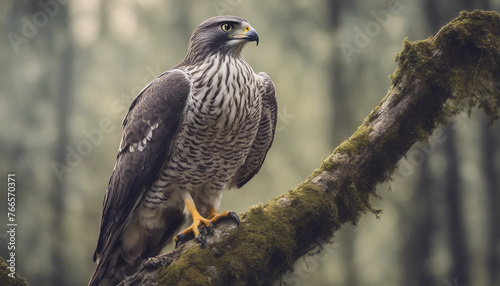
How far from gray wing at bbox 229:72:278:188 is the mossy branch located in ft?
2.61

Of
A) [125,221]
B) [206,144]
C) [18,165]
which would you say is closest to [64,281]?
[18,165]

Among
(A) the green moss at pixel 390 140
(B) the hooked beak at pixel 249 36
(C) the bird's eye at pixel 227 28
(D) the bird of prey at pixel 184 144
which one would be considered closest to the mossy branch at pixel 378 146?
(A) the green moss at pixel 390 140

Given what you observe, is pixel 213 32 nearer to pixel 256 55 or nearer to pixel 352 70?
A: pixel 256 55

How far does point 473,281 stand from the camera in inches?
334

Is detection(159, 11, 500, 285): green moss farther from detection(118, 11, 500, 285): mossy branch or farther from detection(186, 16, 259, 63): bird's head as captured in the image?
detection(186, 16, 259, 63): bird's head

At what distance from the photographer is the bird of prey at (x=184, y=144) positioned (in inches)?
126

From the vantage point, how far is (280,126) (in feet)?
31.6

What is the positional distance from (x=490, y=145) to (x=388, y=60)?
2.86 metres

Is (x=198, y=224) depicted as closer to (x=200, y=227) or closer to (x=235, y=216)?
(x=200, y=227)

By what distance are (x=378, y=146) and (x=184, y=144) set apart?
1525 mm

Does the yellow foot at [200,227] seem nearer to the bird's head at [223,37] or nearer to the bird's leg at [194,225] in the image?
the bird's leg at [194,225]

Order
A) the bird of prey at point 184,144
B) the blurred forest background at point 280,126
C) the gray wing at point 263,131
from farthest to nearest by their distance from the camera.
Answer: the blurred forest background at point 280,126 < the gray wing at point 263,131 < the bird of prey at point 184,144

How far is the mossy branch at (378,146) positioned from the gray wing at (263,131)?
0.80 m

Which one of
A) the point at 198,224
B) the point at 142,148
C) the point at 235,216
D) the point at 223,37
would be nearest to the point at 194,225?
the point at 198,224
